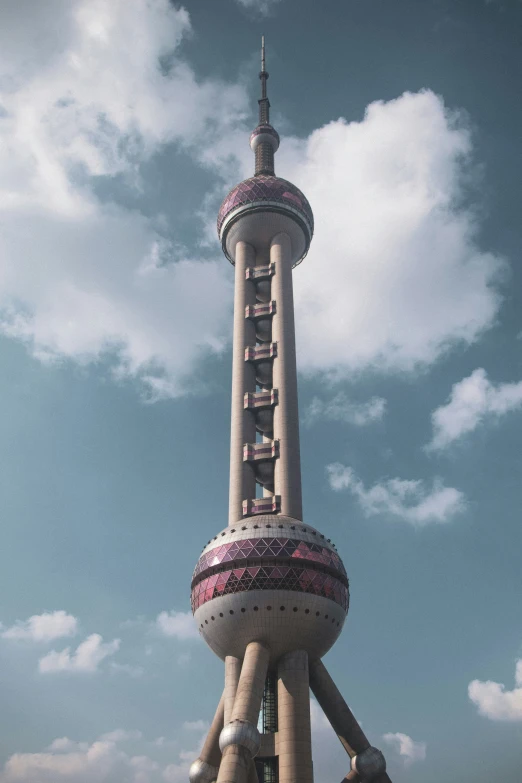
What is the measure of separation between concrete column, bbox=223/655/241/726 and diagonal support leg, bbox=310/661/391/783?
26.3 ft

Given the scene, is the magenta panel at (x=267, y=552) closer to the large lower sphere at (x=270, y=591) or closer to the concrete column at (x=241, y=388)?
the large lower sphere at (x=270, y=591)

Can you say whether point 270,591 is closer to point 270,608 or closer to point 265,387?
point 270,608

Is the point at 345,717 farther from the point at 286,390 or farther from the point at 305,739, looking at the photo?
the point at 286,390

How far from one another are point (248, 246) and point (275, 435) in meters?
33.2

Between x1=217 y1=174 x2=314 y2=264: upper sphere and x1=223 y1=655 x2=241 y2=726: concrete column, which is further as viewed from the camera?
x1=217 y1=174 x2=314 y2=264: upper sphere

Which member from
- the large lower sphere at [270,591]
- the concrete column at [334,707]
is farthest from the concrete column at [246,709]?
the concrete column at [334,707]

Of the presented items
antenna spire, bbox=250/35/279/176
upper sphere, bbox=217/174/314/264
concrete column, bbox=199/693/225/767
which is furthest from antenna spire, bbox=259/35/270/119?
concrete column, bbox=199/693/225/767

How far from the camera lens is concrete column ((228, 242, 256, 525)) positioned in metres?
89.6

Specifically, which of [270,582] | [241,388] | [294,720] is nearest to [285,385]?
[241,388]

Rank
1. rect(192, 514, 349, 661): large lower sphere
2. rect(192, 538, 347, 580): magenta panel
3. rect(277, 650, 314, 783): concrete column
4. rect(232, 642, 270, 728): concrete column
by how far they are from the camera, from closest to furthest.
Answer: rect(232, 642, 270, 728): concrete column → rect(277, 650, 314, 783): concrete column → rect(192, 514, 349, 661): large lower sphere → rect(192, 538, 347, 580): magenta panel

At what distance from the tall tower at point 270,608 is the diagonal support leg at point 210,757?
11 cm

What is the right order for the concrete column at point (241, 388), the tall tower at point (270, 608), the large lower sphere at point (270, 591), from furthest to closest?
1. the concrete column at point (241, 388)
2. the large lower sphere at point (270, 591)
3. the tall tower at point (270, 608)

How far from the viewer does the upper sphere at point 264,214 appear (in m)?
108

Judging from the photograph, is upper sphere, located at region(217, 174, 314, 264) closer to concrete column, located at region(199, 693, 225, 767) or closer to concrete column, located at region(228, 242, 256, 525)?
concrete column, located at region(228, 242, 256, 525)
